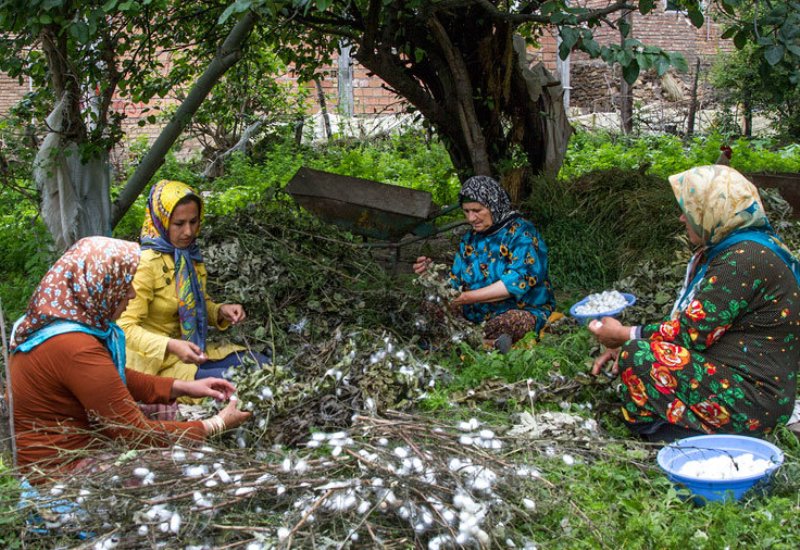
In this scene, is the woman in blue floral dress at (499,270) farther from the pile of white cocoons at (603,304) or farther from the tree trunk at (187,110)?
the tree trunk at (187,110)

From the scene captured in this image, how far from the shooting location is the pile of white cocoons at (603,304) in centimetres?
459

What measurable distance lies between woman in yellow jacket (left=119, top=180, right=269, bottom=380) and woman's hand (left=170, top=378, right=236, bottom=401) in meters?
0.78

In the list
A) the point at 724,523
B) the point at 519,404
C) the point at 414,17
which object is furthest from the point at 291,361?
the point at 414,17

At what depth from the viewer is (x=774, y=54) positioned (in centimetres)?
414

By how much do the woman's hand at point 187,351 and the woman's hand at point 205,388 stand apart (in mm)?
257

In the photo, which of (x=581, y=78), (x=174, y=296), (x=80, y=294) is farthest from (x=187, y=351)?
(x=581, y=78)

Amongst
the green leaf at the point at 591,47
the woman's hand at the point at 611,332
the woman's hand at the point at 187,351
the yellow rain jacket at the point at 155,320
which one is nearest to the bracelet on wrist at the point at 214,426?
the woman's hand at the point at 187,351

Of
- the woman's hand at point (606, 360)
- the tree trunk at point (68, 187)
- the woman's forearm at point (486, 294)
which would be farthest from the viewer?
the tree trunk at point (68, 187)

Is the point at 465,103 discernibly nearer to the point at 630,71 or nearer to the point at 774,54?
the point at 630,71

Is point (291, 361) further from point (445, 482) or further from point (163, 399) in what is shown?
point (445, 482)

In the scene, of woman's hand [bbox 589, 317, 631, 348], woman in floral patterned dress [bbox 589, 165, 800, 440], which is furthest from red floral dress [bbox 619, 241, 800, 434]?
woman's hand [bbox 589, 317, 631, 348]

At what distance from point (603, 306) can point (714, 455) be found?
1.28 metres

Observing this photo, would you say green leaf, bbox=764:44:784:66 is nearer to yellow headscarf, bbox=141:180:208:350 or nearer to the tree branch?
the tree branch

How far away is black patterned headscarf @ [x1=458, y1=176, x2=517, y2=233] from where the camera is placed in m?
5.57
